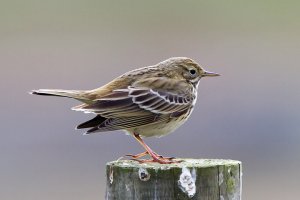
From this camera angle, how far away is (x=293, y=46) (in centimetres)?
2522

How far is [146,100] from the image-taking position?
10117mm

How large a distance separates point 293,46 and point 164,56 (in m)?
3.74

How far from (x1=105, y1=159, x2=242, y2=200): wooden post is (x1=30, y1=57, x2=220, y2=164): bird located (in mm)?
1254

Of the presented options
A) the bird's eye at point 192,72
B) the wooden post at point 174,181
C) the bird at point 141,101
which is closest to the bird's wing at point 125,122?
the bird at point 141,101

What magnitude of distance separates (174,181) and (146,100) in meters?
2.45

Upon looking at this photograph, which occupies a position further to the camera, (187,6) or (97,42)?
(187,6)

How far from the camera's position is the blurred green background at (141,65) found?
1753 cm

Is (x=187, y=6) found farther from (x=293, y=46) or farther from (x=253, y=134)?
(x=253, y=134)

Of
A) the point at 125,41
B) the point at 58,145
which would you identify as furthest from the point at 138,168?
the point at 125,41

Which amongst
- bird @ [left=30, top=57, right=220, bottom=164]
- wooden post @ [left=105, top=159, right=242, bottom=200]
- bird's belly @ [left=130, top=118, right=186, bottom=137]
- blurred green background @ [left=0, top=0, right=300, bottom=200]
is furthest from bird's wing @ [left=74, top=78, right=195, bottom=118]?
blurred green background @ [left=0, top=0, right=300, bottom=200]

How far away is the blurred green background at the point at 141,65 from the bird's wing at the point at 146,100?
585cm

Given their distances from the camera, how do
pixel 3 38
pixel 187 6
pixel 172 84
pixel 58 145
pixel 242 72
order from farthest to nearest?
pixel 187 6 < pixel 3 38 < pixel 242 72 < pixel 58 145 < pixel 172 84

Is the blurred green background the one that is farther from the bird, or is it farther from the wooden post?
the wooden post

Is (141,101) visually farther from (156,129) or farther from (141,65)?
(141,65)
